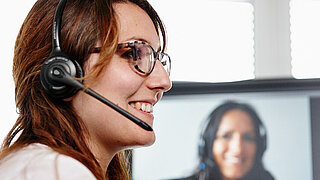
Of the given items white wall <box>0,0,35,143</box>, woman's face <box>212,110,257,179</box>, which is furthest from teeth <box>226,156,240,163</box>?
white wall <box>0,0,35,143</box>

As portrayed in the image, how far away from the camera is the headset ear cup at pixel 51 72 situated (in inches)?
31.9

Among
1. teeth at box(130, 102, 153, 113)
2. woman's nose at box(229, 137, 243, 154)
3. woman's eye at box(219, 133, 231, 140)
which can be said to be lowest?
woman's nose at box(229, 137, 243, 154)

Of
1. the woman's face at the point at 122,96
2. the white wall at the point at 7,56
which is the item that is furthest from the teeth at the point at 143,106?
the white wall at the point at 7,56

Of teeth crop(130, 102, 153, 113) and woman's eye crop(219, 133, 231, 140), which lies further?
woman's eye crop(219, 133, 231, 140)

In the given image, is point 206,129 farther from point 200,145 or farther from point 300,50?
point 300,50

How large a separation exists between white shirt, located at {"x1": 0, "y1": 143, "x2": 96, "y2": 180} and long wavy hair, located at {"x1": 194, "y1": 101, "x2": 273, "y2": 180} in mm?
567

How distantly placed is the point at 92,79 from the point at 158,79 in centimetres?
14

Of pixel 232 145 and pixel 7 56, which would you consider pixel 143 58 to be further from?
pixel 7 56

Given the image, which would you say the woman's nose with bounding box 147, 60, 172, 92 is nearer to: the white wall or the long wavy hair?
the long wavy hair

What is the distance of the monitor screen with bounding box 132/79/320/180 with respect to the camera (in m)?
1.20

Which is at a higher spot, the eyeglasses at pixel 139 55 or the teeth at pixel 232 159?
the eyeglasses at pixel 139 55

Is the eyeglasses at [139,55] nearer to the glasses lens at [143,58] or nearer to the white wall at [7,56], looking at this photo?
the glasses lens at [143,58]

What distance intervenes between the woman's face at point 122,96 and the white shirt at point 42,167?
0.55ft

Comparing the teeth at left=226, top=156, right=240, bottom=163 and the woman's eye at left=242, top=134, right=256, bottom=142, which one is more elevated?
the woman's eye at left=242, top=134, right=256, bottom=142
